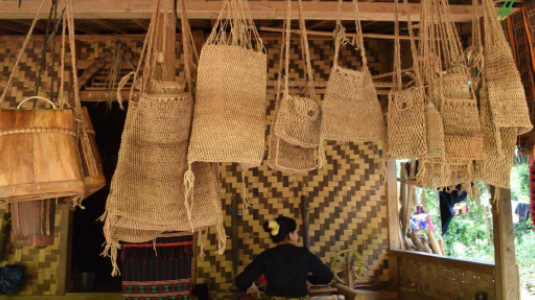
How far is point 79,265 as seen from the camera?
5715 millimetres

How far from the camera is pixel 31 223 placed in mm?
2238

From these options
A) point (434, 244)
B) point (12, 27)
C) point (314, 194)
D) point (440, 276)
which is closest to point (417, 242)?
point (434, 244)

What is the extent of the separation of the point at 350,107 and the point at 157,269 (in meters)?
1.85

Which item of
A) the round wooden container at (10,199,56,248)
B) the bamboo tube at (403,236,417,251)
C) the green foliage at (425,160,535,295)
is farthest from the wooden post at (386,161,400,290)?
the round wooden container at (10,199,56,248)

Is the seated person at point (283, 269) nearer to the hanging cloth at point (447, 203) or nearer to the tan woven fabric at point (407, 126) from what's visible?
the tan woven fabric at point (407, 126)

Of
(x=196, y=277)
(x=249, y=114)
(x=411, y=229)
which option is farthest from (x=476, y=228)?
(x=249, y=114)

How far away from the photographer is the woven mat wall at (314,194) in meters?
4.90

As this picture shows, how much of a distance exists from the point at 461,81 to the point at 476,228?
22.7 feet

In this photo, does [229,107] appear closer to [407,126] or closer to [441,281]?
[407,126]

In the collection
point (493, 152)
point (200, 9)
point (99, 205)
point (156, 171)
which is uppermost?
point (200, 9)

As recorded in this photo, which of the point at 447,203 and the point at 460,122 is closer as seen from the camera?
the point at 460,122

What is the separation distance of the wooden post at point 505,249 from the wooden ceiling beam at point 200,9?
4.99 feet

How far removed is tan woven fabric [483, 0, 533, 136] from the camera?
2.39 metres

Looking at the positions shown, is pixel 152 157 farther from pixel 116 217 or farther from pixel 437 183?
pixel 437 183
